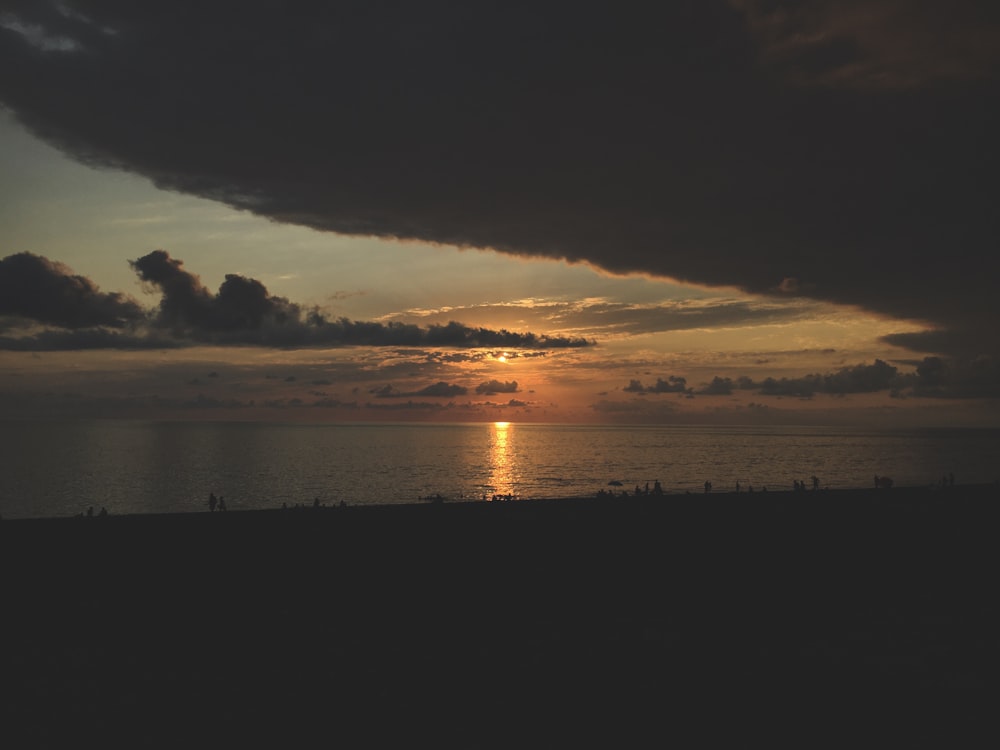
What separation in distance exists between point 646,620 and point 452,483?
272ft

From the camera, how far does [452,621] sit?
17.8m

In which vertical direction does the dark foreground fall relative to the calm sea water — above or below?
above

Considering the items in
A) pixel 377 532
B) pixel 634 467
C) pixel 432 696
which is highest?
pixel 432 696

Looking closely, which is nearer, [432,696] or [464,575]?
[432,696]

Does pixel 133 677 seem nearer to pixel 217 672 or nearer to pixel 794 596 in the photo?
pixel 217 672

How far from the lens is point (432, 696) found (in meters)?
12.8

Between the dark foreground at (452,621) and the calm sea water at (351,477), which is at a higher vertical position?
the dark foreground at (452,621)

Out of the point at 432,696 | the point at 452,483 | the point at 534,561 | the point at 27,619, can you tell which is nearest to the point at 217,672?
the point at 432,696

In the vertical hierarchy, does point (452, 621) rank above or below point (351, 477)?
above

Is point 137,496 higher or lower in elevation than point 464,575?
lower

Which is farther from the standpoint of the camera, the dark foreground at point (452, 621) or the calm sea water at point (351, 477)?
the calm sea water at point (351, 477)

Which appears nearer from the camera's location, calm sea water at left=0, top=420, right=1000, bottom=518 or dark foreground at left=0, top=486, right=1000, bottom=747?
dark foreground at left=0, top=486, right=1000, bottom=747

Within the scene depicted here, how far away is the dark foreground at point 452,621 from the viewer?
1248 cm

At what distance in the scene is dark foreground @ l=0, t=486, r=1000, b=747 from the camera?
12.5 meters
